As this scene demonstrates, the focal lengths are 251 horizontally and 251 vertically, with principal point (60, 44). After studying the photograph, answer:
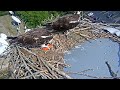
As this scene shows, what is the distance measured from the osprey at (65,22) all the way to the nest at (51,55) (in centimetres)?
9

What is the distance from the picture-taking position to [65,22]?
1458 millimetres

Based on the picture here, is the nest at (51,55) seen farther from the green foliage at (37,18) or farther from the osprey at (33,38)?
the green foliage at (37,18)

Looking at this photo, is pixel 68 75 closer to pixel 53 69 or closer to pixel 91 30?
pixel 53 69

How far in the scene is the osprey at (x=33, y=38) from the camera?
1362 millimetres

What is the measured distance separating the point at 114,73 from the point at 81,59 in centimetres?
21

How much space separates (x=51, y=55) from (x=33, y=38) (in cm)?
17

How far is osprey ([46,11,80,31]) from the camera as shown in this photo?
1444mm

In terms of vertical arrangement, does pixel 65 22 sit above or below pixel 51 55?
above

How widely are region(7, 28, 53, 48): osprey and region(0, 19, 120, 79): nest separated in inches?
1.4

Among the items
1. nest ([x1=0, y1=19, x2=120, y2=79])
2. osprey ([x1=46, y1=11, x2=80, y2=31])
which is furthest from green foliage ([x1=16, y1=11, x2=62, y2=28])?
nest ([x1=0, y1=19, x2=120, y2=79])

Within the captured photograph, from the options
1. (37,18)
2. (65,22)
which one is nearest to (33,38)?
(37,18)

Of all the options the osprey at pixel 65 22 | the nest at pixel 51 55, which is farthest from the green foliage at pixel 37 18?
the nest at pixel 51 55

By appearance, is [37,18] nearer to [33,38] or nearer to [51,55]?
[33,38]
